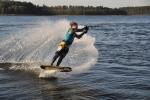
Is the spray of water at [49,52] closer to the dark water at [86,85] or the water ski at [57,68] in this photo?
the dark water at [86,85]

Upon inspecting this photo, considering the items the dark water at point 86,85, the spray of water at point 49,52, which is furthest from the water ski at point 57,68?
the spray of water at point 49,52

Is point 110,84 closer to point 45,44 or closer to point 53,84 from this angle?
point 53,84

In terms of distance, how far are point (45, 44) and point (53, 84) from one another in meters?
8.03

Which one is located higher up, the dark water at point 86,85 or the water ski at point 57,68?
the water ski at point 57,68

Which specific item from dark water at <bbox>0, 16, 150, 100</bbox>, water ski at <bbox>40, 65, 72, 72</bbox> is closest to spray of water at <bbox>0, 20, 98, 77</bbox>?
dark water at <bbox>0, 16, 150, 100</bbox>

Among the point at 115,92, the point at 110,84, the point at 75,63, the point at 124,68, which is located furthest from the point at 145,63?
the point at 115,92

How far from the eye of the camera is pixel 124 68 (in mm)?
19156

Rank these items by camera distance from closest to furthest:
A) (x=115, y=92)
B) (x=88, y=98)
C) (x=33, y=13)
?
(x=88, y=98) → (x=115, y=92) → (x=33, y=13)

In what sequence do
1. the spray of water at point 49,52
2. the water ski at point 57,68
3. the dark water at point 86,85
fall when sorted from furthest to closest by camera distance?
the spray of water at point 49,52, the water ski at point 57,68, the dark water at point 86,85

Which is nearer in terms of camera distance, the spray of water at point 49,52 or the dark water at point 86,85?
the dark water at point 86,85

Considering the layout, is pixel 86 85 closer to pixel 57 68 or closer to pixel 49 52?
pixel 57 68

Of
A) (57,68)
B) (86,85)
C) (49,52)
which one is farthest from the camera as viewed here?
(49,52)

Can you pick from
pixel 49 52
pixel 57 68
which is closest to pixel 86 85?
pixel 57 68

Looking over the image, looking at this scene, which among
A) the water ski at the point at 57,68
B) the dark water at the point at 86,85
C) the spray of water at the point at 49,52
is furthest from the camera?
the spray of water at the point at 49,52
